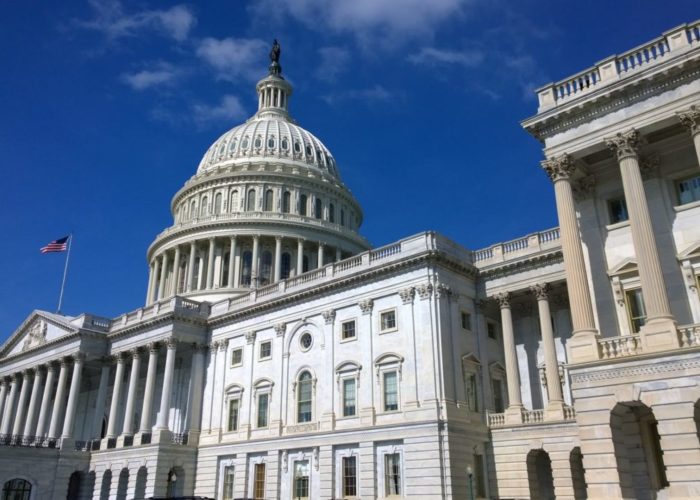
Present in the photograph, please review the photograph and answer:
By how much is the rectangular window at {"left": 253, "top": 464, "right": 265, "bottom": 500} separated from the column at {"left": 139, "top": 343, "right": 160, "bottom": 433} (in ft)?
36.4

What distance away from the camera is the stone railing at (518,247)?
1609 inches

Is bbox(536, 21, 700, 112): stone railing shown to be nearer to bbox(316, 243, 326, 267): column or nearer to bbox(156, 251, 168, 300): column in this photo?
bbox(316, 243, 326, 267): column

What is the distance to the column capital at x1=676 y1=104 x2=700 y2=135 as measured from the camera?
24766 mm

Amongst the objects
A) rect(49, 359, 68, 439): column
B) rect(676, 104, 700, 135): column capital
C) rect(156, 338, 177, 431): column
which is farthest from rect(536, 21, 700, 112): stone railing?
rect(49, 359, 68, 439): column

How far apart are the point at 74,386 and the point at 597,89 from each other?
49964mm

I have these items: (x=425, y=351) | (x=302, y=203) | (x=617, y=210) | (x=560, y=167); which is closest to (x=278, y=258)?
(x=302, y=203)

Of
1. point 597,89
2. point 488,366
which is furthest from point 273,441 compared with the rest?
point 597,89

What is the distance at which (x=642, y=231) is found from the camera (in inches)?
979

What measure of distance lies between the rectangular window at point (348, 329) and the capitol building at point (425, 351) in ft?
1.30

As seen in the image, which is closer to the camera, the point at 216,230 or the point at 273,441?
the point at 273,441

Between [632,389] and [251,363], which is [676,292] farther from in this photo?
[251,363]

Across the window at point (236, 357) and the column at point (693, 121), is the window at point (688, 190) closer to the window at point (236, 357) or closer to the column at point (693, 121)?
the column at point (693, 121)

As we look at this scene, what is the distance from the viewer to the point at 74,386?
57.4m

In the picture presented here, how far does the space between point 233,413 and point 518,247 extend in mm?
25452
